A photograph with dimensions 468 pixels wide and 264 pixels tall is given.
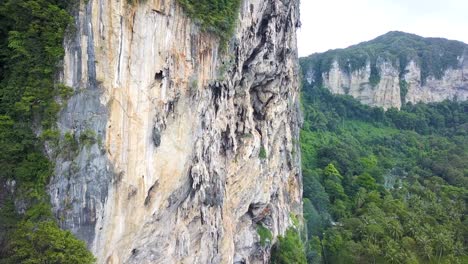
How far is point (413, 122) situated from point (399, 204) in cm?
4030

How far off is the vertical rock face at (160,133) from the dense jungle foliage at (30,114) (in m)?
0.45

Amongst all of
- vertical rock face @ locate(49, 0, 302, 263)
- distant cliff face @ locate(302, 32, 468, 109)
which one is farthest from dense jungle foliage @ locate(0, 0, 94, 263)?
distant cliff face @ locate(302, 32, 468, 109)

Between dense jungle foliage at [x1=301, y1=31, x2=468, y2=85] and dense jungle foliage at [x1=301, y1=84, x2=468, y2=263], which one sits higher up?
dense jungle foliage at [x1=301, y1=31, x2=468, y2=85]

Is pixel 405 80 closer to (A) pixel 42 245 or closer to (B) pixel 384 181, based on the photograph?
(B) pixel 384 181

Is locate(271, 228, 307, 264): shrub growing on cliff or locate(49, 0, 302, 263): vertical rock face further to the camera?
locate(271, 228, 307, 264): shrub growing on cliff

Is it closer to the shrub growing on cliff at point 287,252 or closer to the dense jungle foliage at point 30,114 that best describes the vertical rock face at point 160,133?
the dense jungle foliage at point 30,114

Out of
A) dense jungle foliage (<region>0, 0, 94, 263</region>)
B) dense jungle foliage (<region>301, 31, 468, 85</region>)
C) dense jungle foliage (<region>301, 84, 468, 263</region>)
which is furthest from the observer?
dense jungle foliage (<region>301, 31, 468, 85</region>)

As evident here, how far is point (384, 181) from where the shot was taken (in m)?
46.4

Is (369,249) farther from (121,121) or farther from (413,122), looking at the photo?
(413,122)

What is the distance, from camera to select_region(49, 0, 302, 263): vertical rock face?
11289 mm

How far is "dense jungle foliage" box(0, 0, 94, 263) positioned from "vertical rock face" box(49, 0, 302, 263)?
449 millimetres

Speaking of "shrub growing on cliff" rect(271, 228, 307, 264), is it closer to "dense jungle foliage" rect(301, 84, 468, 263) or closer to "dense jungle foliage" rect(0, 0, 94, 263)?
"dense jungle foliage" rect(301, 84, 468, 263)

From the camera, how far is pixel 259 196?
22.3m

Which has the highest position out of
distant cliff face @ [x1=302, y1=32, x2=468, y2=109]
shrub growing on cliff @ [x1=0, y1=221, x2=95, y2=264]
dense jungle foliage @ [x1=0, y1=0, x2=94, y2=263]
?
distant cliff face @ [x1=302, y1=32, x2=468, y2=109]
